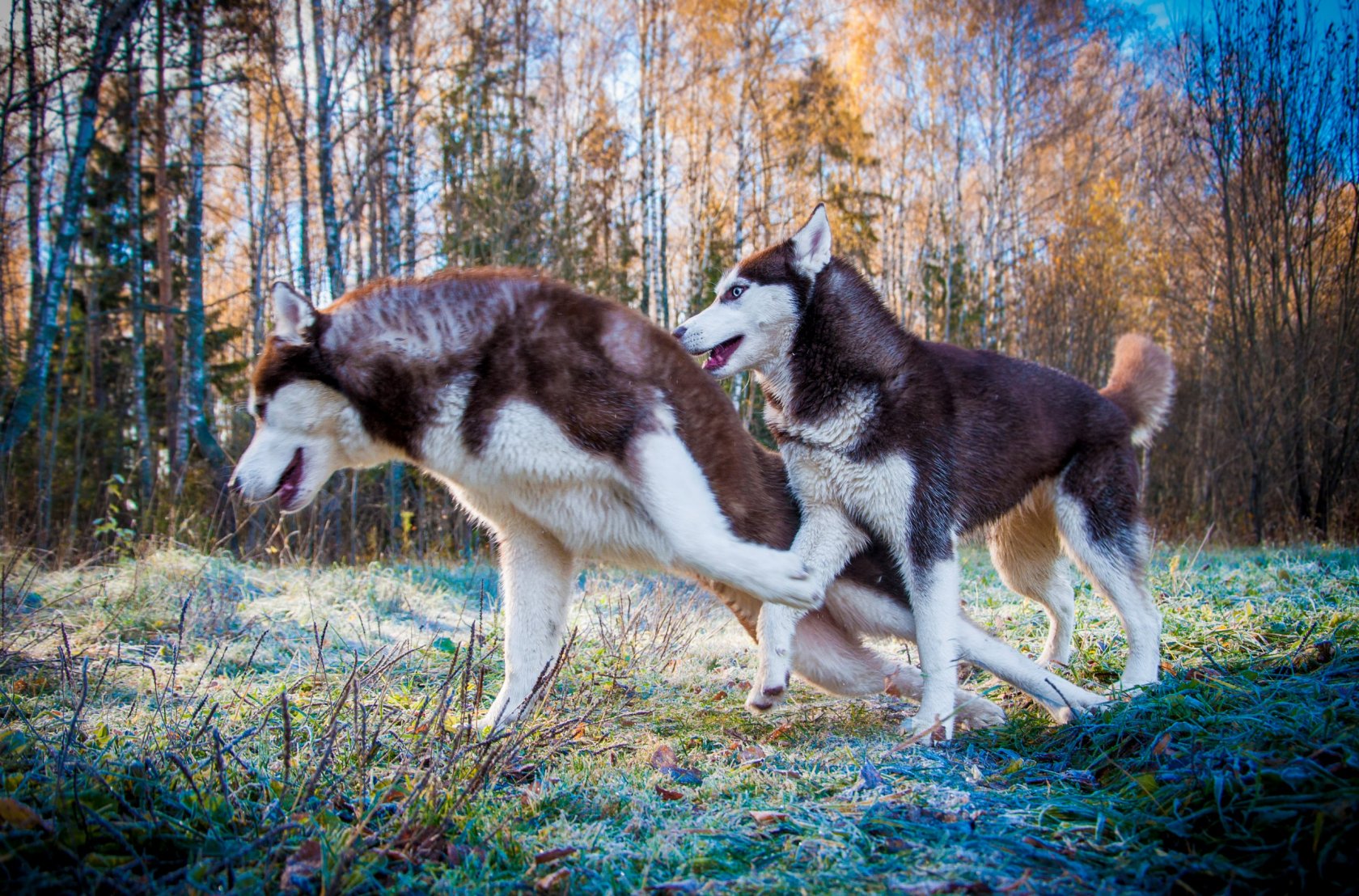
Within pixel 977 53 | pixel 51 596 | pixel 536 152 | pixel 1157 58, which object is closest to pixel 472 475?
pixel 51 596

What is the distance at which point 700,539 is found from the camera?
2.73 metres

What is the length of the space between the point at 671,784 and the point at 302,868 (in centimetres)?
105

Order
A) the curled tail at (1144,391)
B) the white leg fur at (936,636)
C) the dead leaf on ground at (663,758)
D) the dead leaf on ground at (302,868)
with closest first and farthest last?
the dead leaf on ground at (302,868) < the dead leaf on ground at (663,758) < the white leg fur at (936,636) < the curled tail at (1144,391)

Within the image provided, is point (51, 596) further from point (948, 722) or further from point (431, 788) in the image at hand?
point (948, 722)

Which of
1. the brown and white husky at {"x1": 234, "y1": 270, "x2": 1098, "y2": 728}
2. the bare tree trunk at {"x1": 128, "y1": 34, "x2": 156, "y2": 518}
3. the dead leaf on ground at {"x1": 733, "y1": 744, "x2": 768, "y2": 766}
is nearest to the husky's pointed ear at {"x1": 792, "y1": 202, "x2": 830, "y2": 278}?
the brown and white husky at {"x1": 234, "y1": 270, "x2": 1098, "y2": 728}

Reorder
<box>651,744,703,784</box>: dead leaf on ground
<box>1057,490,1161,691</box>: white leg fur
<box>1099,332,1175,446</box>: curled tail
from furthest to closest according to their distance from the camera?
<box>1099,332,1175,446</box>: curled tail
<box>1057,490,1161,691</box>: white leg fur
<box>651,744,703,784</box>: dead leaf on ground

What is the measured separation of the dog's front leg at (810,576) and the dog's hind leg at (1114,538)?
1046 millimetres

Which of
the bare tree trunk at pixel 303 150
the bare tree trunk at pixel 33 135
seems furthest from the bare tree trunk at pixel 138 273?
the bare tree trunk at pixel 303 150

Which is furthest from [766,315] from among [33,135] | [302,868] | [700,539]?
[33,135]

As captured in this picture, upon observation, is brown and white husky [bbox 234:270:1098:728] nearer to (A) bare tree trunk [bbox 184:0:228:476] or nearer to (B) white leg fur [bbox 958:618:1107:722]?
(B) white leg fur [bbox 958:618:1107:722]

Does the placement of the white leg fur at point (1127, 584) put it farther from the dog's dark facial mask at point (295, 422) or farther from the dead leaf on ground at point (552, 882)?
the dog's dark facial mask at point (295, 422)

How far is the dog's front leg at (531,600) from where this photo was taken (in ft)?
10.6

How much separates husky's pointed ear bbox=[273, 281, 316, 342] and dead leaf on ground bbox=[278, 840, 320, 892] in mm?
1981

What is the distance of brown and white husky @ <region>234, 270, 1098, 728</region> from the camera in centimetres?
278
